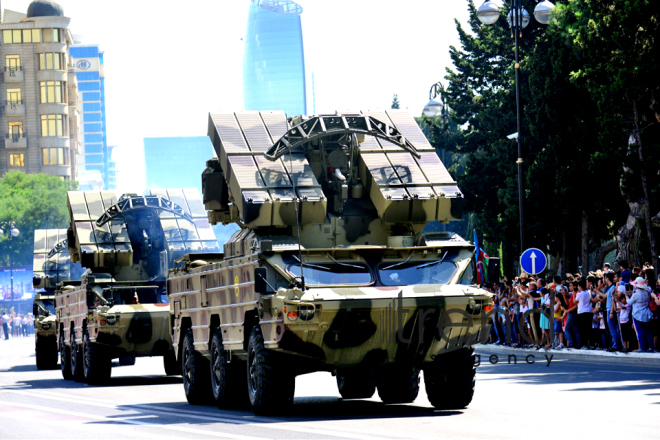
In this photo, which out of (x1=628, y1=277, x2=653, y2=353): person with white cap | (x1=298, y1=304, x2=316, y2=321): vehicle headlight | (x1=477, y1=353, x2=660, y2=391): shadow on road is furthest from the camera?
(x1=628, y1=277, x2=653, y2=353): person with white cap

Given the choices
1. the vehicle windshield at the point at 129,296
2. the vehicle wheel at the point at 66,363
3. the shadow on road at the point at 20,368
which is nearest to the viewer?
the vehicle windshield at the point at 129,296

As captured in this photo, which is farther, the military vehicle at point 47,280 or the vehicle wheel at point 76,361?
the military vehicle at point 47,280

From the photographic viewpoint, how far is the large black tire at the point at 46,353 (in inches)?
1362

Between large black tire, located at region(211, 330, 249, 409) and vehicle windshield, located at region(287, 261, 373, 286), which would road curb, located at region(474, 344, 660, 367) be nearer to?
large black tire, located at region(211, 330, 249, 409)

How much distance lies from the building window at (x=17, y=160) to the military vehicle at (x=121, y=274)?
323 ft

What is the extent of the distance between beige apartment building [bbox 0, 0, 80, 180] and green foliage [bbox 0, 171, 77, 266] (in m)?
17.6

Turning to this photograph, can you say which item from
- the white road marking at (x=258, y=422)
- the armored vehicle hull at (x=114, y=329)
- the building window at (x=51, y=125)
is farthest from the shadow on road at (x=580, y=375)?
the building window at (x=51, y=125)

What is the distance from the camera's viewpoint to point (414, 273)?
1584 centimetres

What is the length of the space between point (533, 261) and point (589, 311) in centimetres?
518

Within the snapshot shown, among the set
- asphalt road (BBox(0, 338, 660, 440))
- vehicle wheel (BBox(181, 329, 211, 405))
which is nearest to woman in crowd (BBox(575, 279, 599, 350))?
asphalt road (BBox(0, 338, 660, 440))

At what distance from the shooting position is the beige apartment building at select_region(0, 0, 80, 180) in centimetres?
12694

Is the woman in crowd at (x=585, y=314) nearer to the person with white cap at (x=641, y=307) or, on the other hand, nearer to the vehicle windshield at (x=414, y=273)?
the person with white cap at (x=641, y=307)

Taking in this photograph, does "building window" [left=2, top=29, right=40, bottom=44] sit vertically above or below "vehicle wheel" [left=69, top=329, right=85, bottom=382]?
above

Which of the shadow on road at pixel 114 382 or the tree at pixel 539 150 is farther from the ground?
the tree at pixel 539 150
